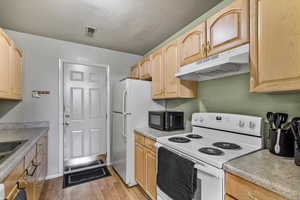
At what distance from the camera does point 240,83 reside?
1.44 m

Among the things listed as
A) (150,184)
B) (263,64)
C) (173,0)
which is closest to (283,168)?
(263,64)

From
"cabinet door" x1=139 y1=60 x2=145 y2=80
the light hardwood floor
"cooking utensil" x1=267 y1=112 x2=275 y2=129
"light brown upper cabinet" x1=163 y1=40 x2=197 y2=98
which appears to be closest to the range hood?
"light brown upper cabinet" x1=163 y1=40 x2=197 y2=98

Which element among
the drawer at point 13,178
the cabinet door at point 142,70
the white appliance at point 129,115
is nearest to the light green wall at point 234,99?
the white appliance at point 129,115

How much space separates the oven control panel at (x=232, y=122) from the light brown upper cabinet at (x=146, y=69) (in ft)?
3.61

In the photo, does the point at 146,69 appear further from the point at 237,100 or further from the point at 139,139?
the point at 237,100

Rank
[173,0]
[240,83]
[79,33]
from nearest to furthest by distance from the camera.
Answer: [240,83] → [173,0] → [79,33]

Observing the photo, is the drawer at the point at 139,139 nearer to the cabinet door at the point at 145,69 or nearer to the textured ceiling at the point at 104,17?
the cabinet door at the point at 145,69

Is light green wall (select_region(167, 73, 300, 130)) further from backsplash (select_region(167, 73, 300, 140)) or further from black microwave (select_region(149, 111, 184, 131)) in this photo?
black microwave (select_region(149, 111, 184, 131))

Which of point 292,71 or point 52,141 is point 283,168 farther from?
point 52,141

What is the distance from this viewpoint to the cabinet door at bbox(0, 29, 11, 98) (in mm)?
1460

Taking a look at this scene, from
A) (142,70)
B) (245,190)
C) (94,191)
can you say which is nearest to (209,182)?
(245,190)

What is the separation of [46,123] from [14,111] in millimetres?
461

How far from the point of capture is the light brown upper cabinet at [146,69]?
93.7 inches

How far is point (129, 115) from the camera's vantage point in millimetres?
2125
